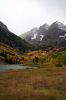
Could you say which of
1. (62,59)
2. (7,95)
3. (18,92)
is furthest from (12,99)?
(62,59)

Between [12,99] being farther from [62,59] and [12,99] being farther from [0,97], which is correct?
[62,59]

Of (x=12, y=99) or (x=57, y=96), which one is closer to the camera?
(x=12, y=99)

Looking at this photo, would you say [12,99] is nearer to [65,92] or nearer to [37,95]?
[37,95]

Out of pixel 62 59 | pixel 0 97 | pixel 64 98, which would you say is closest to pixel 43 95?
pixel 64 98

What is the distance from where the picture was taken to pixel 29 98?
1196 inches

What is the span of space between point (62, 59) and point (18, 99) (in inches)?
5649

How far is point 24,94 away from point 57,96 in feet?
15.7

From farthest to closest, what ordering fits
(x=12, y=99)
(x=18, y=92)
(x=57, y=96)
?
(x=18, y=92) < (x=57, y=96) < (x=12, y=99)

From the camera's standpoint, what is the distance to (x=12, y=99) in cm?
2955

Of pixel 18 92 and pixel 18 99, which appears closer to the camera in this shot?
pixel 18 99

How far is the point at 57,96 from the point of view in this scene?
31812mm

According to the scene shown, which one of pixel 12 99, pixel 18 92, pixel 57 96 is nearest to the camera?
pixel 12 99

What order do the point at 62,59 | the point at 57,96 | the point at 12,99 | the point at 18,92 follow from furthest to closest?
the point at 62,59 → the point at 18,92 → the point at 57,96 → the point at 12,99

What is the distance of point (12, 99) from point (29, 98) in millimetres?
2345
